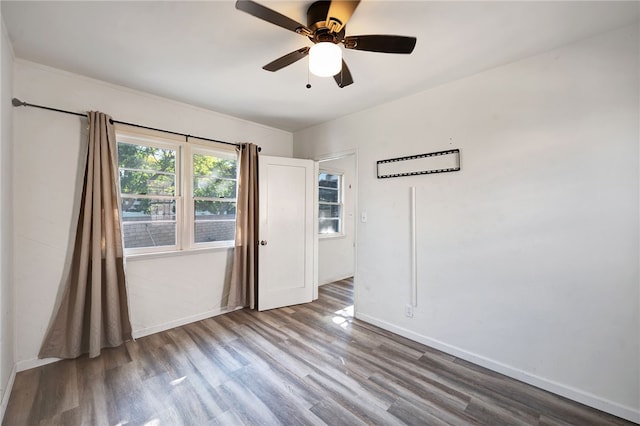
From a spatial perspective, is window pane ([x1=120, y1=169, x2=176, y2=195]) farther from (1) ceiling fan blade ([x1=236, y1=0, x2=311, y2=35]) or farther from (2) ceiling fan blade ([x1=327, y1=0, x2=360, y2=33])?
(2) ceiling fan blade ([x1=327, y1=0, x2=360, y2=33])

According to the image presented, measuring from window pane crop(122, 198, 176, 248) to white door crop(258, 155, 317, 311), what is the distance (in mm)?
1055

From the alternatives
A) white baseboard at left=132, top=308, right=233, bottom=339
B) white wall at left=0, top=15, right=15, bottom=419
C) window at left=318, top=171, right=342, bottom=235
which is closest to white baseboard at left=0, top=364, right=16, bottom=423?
white wall at left=0, top=15, right=15, bottom=419

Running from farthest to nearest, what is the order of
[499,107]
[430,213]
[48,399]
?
1. [430,213]
2. [499,107]
3. [48,399]

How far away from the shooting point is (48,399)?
1837 millimetres

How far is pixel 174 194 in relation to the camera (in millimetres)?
3016

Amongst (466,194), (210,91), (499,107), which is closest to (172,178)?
(210,91)

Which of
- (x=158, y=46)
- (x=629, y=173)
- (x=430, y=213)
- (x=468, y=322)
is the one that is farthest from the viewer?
(x=430, y=213)

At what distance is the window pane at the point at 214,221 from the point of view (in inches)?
127

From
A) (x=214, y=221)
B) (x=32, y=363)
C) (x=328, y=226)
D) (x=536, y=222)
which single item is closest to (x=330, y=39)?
(x=536, y=222)

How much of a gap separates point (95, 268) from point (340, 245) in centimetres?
361

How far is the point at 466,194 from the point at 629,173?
98cm

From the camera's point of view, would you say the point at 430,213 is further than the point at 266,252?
No

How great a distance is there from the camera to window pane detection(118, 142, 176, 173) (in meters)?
2.70

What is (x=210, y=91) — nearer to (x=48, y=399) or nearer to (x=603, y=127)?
(x=48, y=399)
